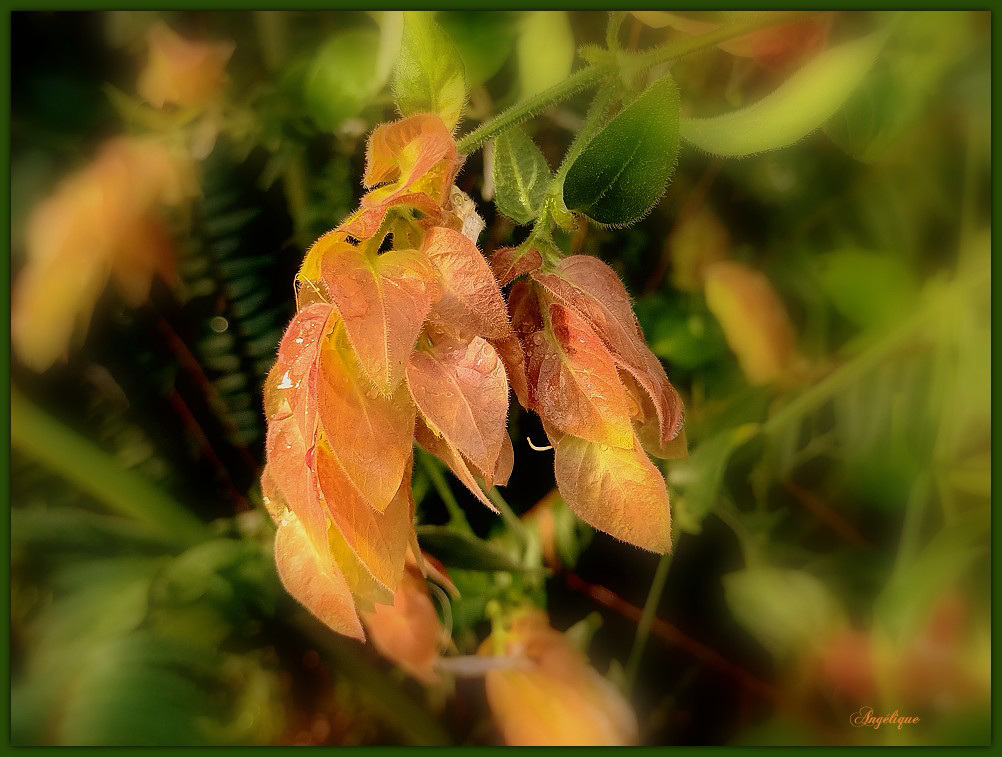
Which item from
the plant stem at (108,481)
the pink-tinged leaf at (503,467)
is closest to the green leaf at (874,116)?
the pink-tinged leaf at (503,467)

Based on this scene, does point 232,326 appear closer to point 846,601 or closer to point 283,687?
point 283,687

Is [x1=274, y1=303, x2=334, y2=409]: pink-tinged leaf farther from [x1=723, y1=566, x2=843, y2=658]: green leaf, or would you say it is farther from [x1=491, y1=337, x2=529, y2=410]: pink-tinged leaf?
[x1=723, y1=566, x2=843, y2=658]: green leaf

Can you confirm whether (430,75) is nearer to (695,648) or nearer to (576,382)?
(576,382)

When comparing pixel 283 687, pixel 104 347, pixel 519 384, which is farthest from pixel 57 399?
pixel 519 384

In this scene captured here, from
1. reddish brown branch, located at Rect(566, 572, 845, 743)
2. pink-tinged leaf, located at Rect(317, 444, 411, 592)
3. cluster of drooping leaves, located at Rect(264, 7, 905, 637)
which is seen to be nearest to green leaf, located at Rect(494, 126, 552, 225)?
cluster of drooping leaves, located at Rect(264, 7, 905, 637)

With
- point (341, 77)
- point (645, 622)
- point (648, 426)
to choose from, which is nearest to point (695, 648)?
point (645, 622)

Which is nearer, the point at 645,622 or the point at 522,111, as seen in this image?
the point at 522,111
